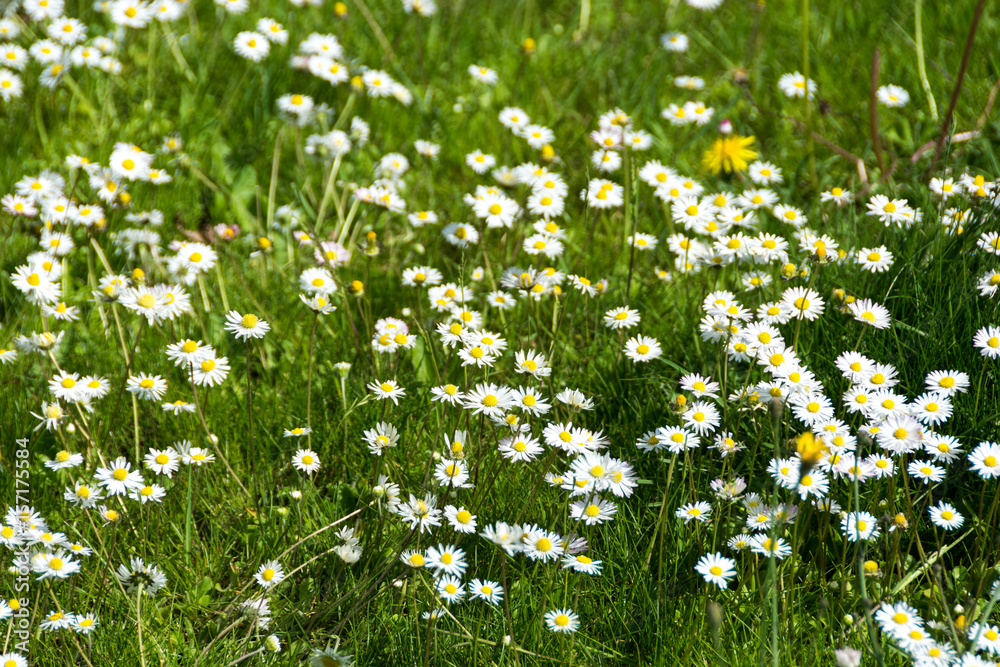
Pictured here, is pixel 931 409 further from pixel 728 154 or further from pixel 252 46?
pixel 252 46

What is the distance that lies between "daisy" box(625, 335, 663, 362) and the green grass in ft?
0.43

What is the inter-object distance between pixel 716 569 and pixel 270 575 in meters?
0.98

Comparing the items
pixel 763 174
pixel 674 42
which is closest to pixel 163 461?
pixel 763 174

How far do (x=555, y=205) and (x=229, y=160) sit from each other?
59.6 inches

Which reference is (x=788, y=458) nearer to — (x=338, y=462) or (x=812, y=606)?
(x=812, y=606)

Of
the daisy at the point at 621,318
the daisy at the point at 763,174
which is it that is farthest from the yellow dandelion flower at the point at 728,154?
the daisy at the point at 621,318

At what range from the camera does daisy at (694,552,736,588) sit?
6.42 feet

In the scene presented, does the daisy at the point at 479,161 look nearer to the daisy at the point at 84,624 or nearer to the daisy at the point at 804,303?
the daisy at the point at 804,303

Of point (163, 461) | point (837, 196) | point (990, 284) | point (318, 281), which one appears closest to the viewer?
point (163, 461)

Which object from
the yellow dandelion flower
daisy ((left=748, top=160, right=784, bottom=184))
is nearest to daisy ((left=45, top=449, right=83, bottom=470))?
the yellow dandelion flower

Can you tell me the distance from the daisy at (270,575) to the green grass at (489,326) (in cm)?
9

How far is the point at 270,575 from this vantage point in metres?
2.06

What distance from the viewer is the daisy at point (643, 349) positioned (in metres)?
2.52

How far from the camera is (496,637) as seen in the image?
2.04 metres
